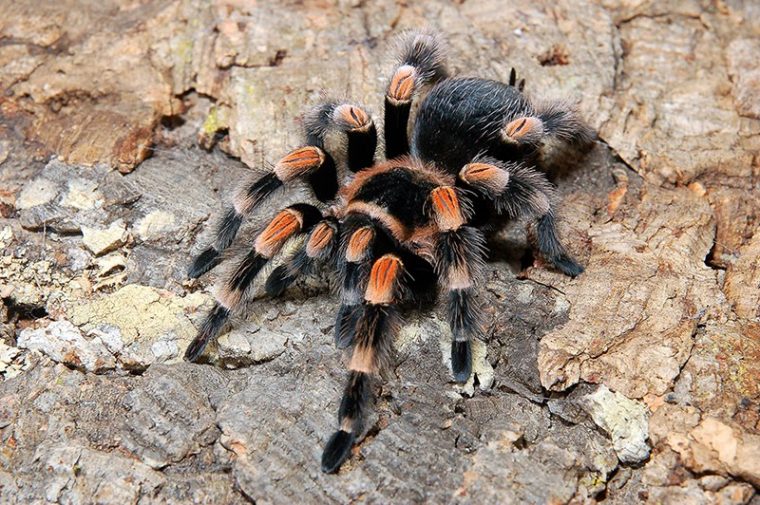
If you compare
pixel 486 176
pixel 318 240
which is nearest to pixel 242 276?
pixel 318 240

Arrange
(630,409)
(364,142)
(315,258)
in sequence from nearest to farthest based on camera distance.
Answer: (630,409)
(315,258)
(364,142)

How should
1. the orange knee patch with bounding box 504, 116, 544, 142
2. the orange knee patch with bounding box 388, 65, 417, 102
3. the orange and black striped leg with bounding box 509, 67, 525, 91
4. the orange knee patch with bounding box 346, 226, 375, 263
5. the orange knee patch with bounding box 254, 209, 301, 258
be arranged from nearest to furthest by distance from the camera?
the orange knee patch with bounding box 346, 226, 375, 263
the orange knee patch with bounding box 254, 209, 301, 258
the orange knee patch with bounding box 504, 116, 544, 142
the orange knee patch with bounding box 388, 65, 417, 102
the orange and black striped leg with bounding box 509, 67, 525, 91

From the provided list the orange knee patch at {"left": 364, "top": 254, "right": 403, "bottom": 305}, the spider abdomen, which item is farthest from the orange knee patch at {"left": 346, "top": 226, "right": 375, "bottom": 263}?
the spider abdomen

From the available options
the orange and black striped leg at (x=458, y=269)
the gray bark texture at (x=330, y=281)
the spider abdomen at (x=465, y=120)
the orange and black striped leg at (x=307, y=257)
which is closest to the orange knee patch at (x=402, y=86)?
the spider abdomen at (x=465, y=120)

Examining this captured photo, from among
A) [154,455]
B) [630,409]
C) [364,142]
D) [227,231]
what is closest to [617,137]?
[364,142]

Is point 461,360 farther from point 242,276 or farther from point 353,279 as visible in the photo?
point 242,276

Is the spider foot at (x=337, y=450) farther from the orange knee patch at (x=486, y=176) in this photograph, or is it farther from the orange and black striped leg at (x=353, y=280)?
the orange knee patch at (x=486, y=176)

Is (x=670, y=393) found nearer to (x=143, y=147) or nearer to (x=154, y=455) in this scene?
(x=154, y=455)

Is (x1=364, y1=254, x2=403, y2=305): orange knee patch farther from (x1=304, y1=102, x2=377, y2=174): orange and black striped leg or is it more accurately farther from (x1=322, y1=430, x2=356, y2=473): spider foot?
(x1=304, y1=102, x2=377, y2=174): orange and black striped leg
